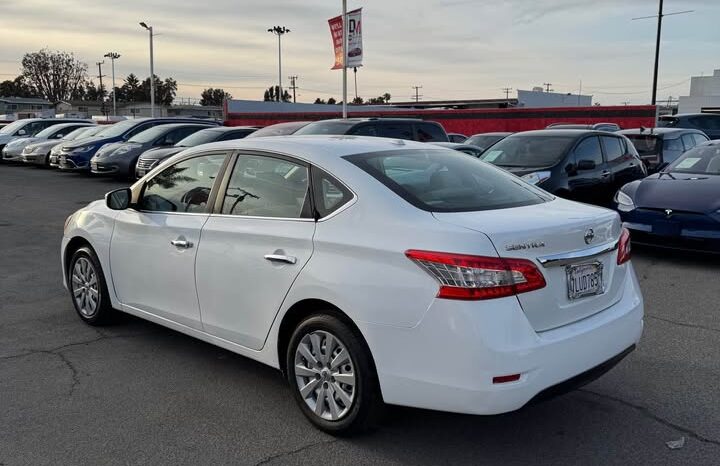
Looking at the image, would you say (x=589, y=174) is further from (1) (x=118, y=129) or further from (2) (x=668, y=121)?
(2) (x=668, y=121)

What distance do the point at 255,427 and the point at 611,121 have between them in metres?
25.8

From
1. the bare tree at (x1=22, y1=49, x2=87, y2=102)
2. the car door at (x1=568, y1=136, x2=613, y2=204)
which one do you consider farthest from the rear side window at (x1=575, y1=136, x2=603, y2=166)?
the bare tree at (x1=22, y1=49, x2=87, y2=102)

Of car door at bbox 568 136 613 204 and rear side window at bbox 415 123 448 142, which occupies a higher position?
rear side window at bbox 415 123 448 142

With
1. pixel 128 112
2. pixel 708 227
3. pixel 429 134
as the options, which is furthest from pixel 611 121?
pixel 128 112

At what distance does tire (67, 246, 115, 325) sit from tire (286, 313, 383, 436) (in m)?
2.24

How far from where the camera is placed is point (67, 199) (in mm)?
13898

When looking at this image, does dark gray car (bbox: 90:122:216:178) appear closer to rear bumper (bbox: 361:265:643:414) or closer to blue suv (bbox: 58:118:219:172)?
blue suv (bbox: 58:118:219:172)

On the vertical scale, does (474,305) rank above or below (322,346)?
above

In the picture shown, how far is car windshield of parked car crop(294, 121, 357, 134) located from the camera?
12575mm

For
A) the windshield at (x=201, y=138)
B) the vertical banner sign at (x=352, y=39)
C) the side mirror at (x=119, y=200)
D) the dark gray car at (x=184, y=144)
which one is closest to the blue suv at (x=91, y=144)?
the dark gray car at (x=184, y=144)

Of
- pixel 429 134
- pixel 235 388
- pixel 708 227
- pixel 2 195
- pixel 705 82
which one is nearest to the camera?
pixel 235 388

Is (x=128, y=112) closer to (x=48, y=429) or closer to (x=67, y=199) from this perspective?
(x=67, y=199)

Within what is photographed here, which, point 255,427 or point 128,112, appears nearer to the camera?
point 255,427

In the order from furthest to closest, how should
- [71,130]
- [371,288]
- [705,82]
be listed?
[705,82] < [71,130] < [371,288]
